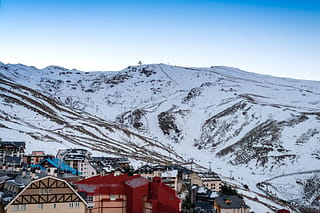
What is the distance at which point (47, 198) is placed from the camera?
2661 cm

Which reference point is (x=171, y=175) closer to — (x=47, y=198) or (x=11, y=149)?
(x=47, y=198)

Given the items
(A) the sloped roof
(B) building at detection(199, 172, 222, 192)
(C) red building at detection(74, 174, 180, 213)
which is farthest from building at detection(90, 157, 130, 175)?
(C) red building at detection(74, 174, 180, 213)

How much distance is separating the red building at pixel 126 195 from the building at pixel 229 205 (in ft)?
60.0

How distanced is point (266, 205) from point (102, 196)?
41610 mm

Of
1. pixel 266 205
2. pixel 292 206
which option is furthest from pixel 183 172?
pixel 292 206

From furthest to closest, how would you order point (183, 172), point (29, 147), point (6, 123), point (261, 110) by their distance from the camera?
point (261, 110) → point (6, 123) → point (29, 147) → point (183, 172)

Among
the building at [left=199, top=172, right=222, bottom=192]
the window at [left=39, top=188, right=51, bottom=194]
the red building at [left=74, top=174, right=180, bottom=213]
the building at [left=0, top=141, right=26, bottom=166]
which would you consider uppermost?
the window at [left=39, top=188, right=51, bottom=194]

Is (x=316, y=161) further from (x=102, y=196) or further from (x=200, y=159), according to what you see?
(x=102, y=196)

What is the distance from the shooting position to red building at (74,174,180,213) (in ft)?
106

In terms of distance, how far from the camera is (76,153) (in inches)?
3051

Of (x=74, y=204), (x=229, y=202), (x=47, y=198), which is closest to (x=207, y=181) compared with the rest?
(x=229, y=202)

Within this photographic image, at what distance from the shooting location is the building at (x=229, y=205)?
50625 mm

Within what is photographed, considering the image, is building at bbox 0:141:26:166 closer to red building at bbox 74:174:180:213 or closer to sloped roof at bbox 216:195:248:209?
sloped roof at bbox 216:195:248:209

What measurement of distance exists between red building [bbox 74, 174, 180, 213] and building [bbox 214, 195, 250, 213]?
18.3 meters
